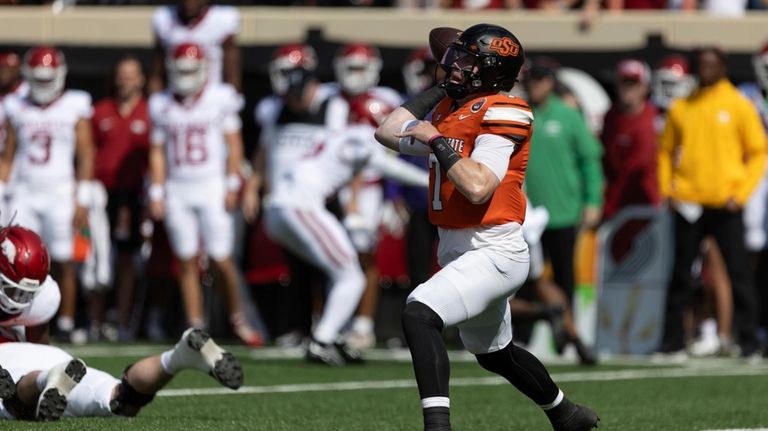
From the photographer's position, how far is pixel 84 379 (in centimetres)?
580

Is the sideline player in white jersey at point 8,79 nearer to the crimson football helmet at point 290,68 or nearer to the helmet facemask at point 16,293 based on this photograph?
the crimson football helmet at point 290,68

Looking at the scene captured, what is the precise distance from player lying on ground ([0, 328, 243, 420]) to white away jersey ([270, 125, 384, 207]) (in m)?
3.41

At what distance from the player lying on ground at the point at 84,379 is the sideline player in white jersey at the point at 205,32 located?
524 cm

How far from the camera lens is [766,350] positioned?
10.5m

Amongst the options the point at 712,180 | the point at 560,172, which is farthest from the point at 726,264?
the point at 560,172

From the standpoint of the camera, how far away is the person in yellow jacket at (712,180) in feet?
32.9

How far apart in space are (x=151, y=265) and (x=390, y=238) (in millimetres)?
1707

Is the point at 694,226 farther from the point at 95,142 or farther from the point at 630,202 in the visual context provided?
the point at 95,142

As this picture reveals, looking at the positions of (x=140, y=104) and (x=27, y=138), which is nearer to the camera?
(x=27, y=138)

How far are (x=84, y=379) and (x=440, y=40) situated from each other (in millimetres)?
1782

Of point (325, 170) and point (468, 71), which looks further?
point (325, 170)

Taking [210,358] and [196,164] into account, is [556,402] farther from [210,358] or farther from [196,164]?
[196,164]

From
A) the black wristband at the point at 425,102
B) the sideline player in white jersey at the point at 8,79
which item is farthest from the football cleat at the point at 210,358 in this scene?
the sideline player in white jersey at the point at 8,79

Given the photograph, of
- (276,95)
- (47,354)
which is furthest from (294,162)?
(47,354)
